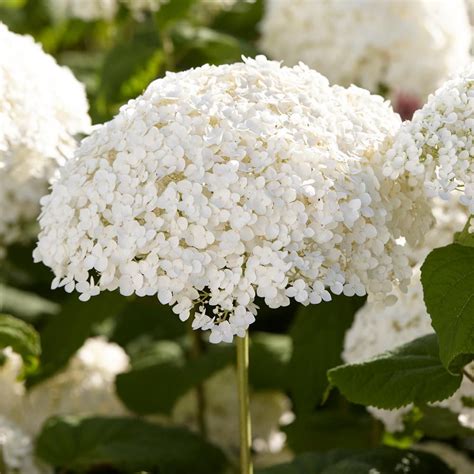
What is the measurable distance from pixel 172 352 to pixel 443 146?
1530mm

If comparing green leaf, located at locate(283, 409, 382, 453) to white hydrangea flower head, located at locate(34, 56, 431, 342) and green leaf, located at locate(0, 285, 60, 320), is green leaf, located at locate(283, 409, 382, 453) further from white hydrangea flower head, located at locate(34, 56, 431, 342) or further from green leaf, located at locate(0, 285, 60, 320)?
white hydrangea flower head, located at locate(34, 56, 431, 342)

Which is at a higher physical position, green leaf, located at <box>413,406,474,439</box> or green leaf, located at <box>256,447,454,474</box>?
green leaf, located at <box>413,406,474,439</box>

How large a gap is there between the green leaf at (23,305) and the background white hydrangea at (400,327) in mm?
1110

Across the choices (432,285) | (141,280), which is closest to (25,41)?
(141,280)

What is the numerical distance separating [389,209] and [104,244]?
402mm

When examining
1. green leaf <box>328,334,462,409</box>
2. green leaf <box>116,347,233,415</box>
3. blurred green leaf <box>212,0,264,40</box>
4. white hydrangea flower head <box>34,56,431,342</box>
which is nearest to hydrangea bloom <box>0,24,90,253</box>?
white hydrangea flower head <box>34,56,431,342</box>

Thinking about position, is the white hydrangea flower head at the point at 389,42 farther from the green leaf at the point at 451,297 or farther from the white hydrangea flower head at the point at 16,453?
the green leaf at the point at 451,297

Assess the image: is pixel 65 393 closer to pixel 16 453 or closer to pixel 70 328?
pixel 70 328

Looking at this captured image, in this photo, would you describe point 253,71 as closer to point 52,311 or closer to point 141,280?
point 141,280

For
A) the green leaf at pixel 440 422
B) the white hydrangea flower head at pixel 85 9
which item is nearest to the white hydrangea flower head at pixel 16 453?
the green leaf at pixel 440 422

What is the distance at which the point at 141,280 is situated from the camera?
5.00 ft

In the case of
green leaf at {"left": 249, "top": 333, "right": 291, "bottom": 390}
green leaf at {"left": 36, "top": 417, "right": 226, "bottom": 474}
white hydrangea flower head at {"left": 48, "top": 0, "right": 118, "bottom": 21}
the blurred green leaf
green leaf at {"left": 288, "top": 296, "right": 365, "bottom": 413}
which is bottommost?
green leaf at {"left": 36, "top": 417, "right": 226, "bottom": 474}

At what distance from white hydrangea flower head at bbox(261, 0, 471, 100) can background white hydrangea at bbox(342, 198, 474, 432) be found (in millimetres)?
945

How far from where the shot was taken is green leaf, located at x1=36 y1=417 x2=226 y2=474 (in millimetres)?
2252
